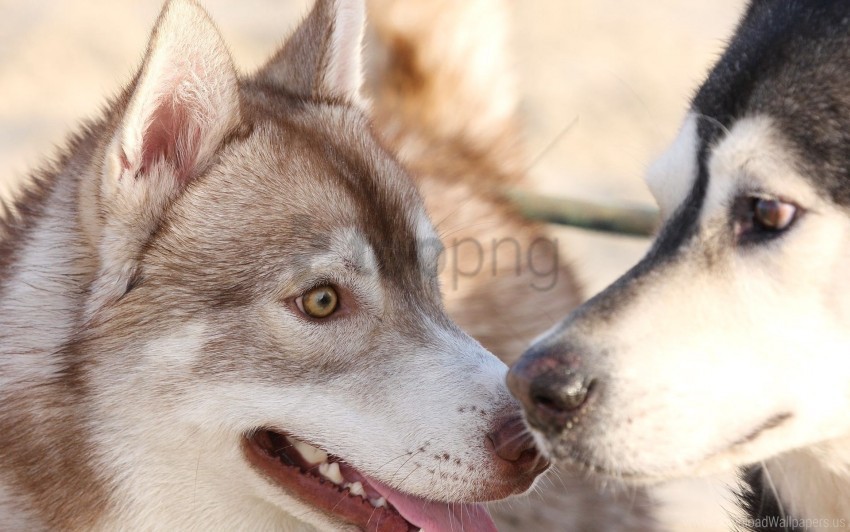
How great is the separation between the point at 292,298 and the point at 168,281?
0.31m

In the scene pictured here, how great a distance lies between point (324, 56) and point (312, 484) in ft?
4.42

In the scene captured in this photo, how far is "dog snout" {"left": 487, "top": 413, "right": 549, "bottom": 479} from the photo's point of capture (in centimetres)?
258

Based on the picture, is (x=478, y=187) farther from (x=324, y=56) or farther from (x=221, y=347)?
(x=221, y=347)

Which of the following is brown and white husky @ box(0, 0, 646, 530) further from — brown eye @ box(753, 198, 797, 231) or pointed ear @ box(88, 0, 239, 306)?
brown eye @ box(753, 198, 797, 231)

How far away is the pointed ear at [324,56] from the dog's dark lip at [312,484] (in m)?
1.17

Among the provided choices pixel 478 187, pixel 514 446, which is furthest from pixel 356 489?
pixel 478 187

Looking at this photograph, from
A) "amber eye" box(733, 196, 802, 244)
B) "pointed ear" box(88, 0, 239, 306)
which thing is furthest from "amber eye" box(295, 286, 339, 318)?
"amber eye" box(733, 196, 802, 244)

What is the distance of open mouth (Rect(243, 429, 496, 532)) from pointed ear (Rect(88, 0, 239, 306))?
55cm

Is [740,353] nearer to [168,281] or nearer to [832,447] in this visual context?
[832,447]

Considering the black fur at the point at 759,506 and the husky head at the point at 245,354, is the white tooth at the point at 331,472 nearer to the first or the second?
the husky head at the point at 245,354

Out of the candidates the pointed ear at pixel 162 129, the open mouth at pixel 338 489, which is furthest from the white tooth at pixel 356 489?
the pointed ear at pixel 162 129

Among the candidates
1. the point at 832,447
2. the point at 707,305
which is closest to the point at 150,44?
the point at 707,305

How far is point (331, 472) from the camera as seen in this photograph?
273 cm

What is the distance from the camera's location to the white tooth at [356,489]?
272cm
